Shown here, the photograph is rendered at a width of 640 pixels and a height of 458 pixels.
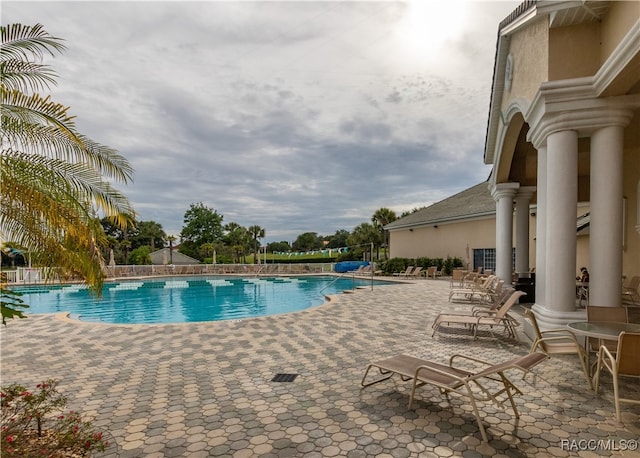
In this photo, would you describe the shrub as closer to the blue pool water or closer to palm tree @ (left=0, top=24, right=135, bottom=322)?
palm tree @ (left=0, top=24, right=135, bottom=322)

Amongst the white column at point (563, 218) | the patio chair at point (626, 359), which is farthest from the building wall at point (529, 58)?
the patio chair at point (626, 359)

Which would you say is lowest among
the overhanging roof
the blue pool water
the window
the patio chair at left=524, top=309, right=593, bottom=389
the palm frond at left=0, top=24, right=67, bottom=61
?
the blue pool water

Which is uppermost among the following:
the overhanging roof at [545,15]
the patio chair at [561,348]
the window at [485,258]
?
the overhanging roof at [545,15]

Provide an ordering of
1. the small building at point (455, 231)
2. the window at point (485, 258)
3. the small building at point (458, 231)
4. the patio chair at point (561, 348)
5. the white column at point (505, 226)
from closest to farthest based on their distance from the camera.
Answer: the patio chair at point (561, 348), the white column at point (505, 226), the window at point (485, 258), the small building at point (458, 231), the small building at point (455, 231)

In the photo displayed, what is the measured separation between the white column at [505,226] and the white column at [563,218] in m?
6.20

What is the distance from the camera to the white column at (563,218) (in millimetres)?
6004

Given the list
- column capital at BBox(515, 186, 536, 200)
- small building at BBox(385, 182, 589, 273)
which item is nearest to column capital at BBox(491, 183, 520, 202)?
column capital at BBox(515, 186, 536, 200)

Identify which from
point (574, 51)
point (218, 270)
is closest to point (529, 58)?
point (574, 51)

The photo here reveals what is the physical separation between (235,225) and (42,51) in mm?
50705

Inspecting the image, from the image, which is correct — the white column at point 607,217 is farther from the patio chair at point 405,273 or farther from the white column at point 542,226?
the patio chair at point 405,273

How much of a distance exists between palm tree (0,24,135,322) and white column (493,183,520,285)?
39.1 feet

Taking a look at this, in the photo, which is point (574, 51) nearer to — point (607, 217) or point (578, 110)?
point (578, 110)

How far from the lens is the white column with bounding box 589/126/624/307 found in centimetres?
559

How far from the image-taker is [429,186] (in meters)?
37.9
